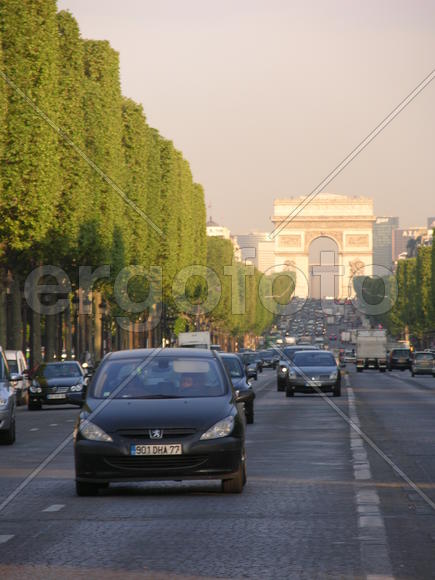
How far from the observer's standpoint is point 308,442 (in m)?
23.2

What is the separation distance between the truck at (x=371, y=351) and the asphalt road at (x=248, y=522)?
253ft

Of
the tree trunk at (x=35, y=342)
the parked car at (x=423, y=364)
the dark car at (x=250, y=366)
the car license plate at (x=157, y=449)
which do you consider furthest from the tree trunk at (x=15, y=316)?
the car license plate at (x=157, y=449)

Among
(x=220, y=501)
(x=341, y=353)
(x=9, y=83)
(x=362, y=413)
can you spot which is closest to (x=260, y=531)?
(x=220, y=501)

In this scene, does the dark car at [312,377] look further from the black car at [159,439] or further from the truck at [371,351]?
the truck at [371,351]

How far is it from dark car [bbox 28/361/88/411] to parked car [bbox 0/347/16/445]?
53.8 feet

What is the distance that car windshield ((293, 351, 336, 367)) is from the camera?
47312 mm

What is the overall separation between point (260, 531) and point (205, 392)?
3.59 m

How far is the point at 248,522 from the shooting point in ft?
40.5

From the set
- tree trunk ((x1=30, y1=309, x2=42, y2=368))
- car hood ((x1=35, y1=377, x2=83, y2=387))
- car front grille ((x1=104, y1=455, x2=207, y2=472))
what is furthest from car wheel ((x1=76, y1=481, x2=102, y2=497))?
tree trunk ((x1=30, y1=309, x2=42, y2=368))

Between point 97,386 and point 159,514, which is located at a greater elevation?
point 97,386

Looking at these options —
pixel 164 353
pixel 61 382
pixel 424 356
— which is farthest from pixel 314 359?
pixel 424 356

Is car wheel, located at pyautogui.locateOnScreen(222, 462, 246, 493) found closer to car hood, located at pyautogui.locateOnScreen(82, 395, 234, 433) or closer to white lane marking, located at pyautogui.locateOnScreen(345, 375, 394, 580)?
car hood, located at pyautogui.locateOnScreen(82, 395, 234, 433)

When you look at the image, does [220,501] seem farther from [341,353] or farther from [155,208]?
[341,353]

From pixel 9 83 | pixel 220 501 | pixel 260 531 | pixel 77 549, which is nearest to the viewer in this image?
pixel 77 549
